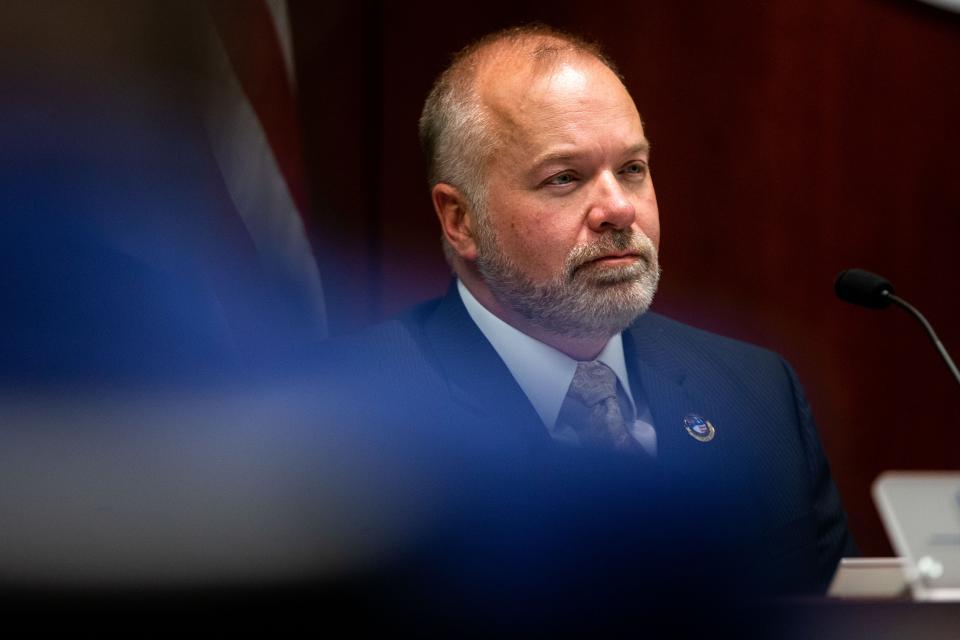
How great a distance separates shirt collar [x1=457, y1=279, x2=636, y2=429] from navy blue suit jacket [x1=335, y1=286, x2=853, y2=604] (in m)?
0.03

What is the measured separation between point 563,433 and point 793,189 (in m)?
0.74

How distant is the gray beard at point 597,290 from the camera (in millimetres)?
1623

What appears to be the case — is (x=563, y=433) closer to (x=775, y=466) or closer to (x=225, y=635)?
(x=775, y=466)

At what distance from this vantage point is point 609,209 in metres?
1.61

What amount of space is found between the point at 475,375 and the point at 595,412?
0.18 meters

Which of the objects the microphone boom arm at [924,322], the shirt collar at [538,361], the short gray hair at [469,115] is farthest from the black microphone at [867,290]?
the short gray hair at [469,115]

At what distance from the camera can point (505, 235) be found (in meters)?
1.69

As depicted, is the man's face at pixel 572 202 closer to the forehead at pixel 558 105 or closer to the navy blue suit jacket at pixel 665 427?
the forehead at pixel 558 105

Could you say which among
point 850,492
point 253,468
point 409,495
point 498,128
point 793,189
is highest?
point 498,128

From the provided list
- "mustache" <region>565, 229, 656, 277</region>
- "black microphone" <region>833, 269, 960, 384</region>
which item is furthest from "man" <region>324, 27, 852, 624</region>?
"black microphone" <region>833, 269, 960, 384</region>

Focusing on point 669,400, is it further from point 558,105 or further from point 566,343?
point 558,105

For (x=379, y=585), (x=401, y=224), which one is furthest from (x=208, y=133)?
(x=379, y=585)

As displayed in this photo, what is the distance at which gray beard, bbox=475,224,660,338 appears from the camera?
5.32 ft

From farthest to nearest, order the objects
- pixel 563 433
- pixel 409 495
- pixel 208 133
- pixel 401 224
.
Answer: pixel 401 224 < pixel 208 133 < pixel 563 433 < pixel 409 495
